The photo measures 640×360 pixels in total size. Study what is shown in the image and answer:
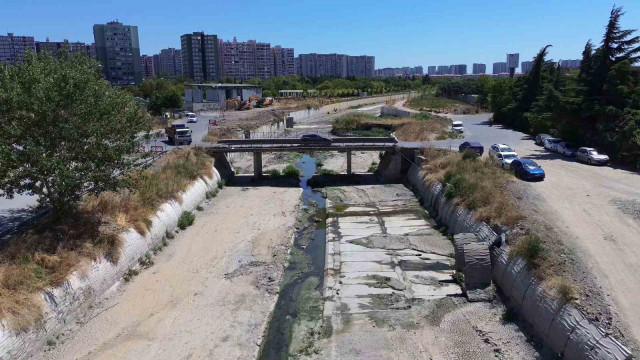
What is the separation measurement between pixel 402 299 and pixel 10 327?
18.7 meters

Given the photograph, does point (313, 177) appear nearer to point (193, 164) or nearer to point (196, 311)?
point (193, 164)

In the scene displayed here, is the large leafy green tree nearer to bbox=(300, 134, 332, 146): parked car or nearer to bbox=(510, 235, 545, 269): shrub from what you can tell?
bbox=(510, 235, 545, 269): shrub

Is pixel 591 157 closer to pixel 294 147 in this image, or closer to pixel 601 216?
pixel 601 216

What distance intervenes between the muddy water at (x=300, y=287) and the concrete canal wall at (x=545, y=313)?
33.7 ft

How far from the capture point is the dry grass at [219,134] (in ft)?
201

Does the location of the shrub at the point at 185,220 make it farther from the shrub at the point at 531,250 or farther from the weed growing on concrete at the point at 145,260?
the shrub at the point at 531,250

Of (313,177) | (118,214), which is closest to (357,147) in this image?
(313,177)

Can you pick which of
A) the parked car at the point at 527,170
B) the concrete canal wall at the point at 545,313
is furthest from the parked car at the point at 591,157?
the concrete canal wall at the point at 545,313

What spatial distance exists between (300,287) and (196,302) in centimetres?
624

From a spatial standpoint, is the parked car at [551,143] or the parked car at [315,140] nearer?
the parked car at [551,143]

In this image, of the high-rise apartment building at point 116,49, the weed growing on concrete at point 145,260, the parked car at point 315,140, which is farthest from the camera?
the high-rise apartment building at point 116,49

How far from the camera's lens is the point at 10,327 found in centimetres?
1975

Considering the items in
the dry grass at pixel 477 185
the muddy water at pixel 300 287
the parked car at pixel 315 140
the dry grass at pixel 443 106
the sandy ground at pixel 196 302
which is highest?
the dry grass at pixel 443 106

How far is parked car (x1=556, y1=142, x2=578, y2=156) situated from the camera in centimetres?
4762
